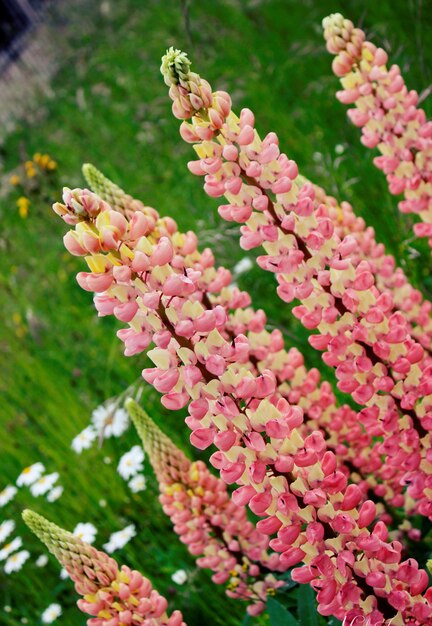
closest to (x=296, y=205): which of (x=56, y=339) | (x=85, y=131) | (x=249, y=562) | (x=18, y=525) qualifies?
(x=249, y=562)

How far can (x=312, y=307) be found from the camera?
4.11 ft

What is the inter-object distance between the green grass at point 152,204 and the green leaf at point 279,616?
56 cm

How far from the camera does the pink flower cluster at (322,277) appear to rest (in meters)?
1.18

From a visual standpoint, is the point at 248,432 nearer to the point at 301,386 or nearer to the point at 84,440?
the point at 301,386

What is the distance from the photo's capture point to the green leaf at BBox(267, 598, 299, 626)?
1255mm

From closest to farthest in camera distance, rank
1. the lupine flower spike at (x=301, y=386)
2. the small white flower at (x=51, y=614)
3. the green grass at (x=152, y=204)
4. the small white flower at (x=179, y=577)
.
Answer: the lupine flower spike at (x=301, y=386)
the small white flower at (x=179, y=577)
the small white flower at (x=51, y=614)
the green grass at (x=152, y=204)

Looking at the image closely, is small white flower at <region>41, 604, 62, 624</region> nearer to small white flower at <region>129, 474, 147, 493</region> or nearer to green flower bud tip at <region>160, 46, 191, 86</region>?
small white flower at <region>129, 474, 147, 493</region>

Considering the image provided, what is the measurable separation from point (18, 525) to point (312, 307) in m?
1.96

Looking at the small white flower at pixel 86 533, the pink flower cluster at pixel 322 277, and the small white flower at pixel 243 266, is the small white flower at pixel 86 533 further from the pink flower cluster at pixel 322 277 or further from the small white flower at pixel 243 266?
the pink flower cluster at pixel 322 277

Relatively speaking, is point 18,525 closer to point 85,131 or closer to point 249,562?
point 249,562

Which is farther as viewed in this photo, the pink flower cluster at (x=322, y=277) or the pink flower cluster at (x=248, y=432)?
the pink flower cluster at (x=322, y=277)

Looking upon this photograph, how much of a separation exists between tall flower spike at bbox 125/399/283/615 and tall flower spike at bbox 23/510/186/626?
0.65 feet

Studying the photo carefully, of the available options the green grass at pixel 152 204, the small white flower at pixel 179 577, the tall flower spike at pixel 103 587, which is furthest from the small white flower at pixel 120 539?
the tall flower spike at pixel 103 587

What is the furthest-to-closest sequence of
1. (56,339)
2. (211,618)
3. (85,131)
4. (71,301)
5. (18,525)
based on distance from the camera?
(85,131), (71,301), (56,339), (18,525), (211,618)
